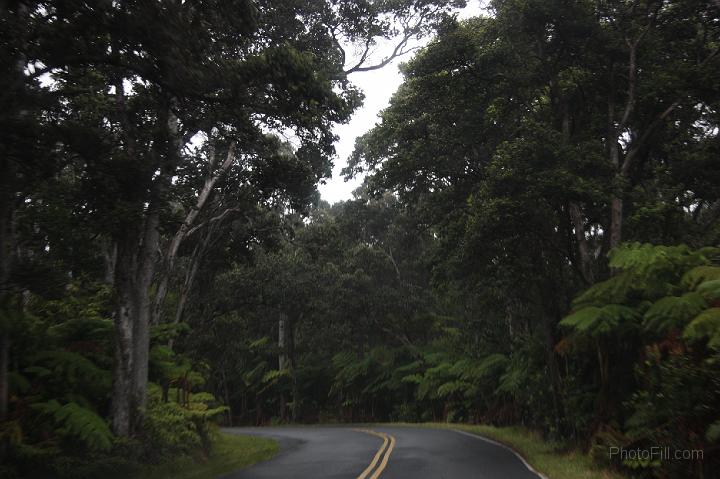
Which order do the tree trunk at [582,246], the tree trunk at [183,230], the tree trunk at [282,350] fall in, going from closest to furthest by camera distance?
the tree trunk at [582,246]
the tree trunk at [183,230]
the tree trunk at [282,350]

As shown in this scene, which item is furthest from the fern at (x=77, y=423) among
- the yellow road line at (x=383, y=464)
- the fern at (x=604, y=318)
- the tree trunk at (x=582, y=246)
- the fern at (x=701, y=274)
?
the tree trunk at (x=582, y=246)

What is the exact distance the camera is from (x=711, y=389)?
7281mm

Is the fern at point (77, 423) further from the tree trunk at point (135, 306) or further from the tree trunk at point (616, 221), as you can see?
the tree trunk at point (616, 221)

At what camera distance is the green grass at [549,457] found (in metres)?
9.47

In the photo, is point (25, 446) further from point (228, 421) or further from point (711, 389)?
point (228, 421)

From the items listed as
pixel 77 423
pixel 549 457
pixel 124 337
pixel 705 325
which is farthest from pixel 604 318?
pixel 124 337

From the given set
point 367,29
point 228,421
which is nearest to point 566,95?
point 367,29

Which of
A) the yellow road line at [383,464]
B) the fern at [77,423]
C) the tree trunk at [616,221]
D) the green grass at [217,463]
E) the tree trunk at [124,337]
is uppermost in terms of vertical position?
the tree trunk at [616,221]

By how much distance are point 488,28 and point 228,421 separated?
3726 cm

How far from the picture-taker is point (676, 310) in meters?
7.79

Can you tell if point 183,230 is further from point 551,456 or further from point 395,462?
point 551,456

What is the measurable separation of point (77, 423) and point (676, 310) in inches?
378

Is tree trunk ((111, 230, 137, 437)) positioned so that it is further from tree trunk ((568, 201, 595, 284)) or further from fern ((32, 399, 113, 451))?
tree trunk ((568, 201, 595, 284))

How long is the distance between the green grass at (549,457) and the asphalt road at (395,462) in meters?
0.37
